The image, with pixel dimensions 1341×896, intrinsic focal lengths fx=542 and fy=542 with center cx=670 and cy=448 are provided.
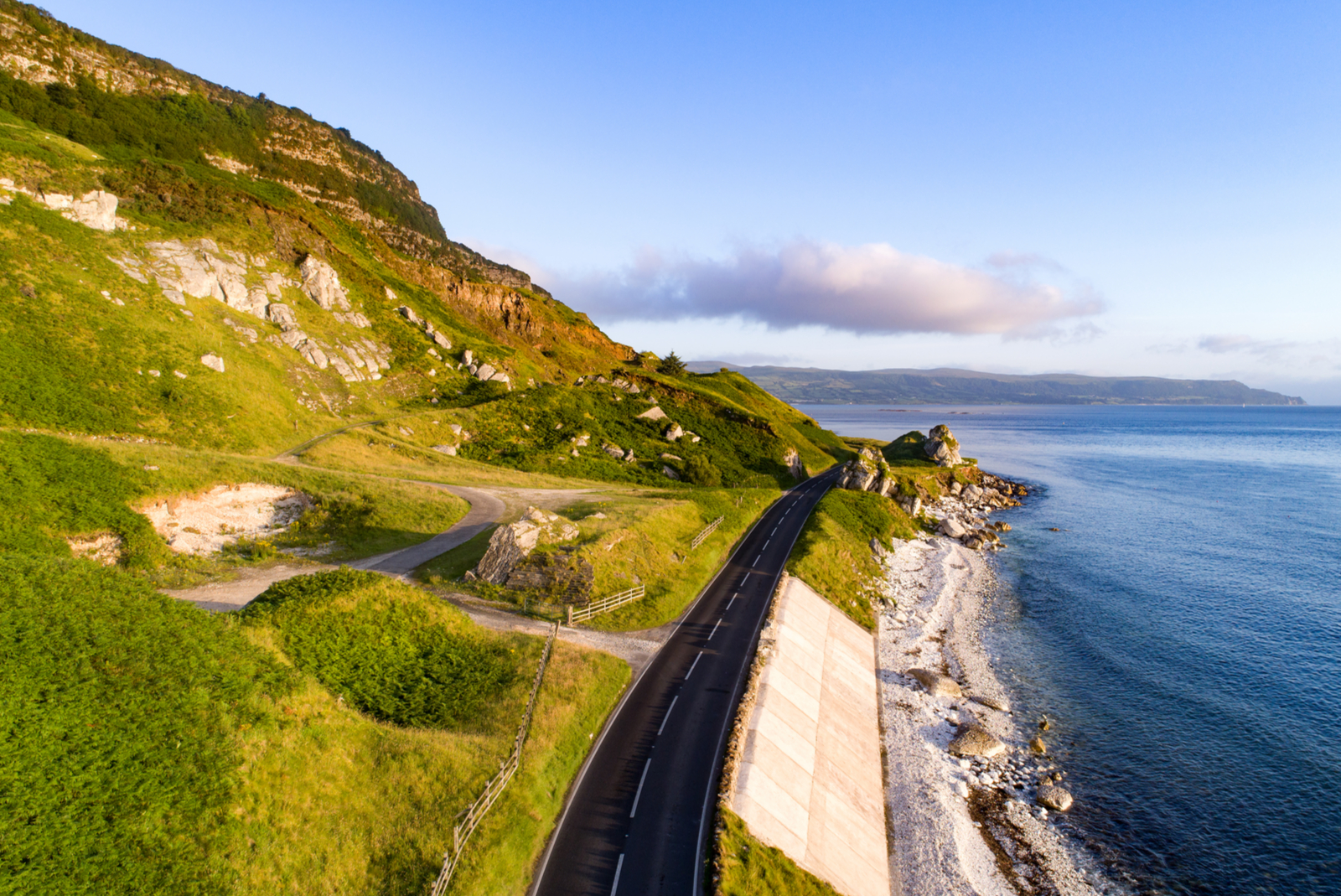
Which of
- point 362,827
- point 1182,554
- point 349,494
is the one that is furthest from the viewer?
point 1182,554

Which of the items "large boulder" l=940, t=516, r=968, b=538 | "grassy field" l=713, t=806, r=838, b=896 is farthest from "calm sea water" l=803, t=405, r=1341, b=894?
"grassy field" l=713, t=806, r=838, b=896

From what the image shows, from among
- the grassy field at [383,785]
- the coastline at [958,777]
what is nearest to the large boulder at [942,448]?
the coastline at [958,777]

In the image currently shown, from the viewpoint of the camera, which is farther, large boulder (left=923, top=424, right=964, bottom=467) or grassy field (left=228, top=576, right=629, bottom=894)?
large boulder (left=923, top=424, right=964, bottom=467)

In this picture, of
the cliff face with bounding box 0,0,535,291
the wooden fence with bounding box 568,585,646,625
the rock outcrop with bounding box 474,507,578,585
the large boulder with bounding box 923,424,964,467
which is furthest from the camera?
the large boulder with bounding box 923,424,964,467

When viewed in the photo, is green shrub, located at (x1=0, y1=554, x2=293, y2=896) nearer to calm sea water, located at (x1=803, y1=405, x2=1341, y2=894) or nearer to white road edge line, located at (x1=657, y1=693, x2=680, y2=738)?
white road edge line, located at (x1=657, y1=693, x2=680, y2=738)

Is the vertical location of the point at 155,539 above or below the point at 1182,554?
above

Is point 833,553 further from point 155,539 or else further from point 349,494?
point 155,539

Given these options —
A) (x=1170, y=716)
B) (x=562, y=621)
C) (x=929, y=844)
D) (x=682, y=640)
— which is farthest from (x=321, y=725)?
(x=1170, y=716)
